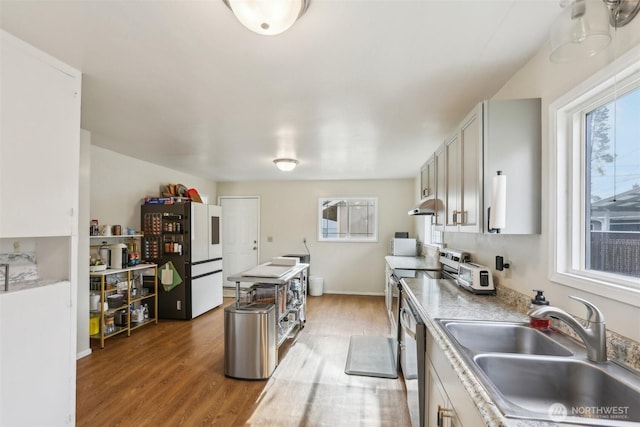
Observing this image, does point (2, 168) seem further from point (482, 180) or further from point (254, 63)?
point (482, 180)

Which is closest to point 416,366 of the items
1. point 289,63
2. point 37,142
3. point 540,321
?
point 540,321

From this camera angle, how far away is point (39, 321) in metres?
1.68

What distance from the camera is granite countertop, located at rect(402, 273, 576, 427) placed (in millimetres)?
834

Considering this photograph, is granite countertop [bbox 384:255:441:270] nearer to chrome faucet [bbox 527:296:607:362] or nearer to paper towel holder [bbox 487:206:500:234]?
paper towel holder [bbox 487:206:500:234]

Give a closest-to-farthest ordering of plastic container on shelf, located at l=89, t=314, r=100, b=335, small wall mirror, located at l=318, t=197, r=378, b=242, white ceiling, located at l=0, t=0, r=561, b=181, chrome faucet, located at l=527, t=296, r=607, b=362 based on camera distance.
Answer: chrome faucet, located at l=527, t=296, r=607, b=362 → white ceiling, located at l=0, t=0, r=561, b=181 → plastic container on shelf, located at l=89, t=314, r=100, b=335 → small wall mirror, located at l=318, t=197, r=378, b=242

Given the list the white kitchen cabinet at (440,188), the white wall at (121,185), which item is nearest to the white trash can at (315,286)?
the white wall at (121,185)

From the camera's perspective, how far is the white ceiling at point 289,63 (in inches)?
54.2

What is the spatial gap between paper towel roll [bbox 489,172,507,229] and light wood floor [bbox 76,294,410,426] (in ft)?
5.27

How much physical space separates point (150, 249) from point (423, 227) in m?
4.44

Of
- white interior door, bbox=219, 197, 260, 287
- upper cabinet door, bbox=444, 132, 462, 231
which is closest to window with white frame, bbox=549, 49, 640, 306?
upper cabinet door, bbox=444, 132, 462, 231

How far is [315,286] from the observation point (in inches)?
236

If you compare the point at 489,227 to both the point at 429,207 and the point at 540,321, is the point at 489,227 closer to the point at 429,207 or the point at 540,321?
the point at 540,321

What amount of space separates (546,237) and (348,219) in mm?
4711

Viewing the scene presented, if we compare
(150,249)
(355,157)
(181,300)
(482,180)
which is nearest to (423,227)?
(355,157)
